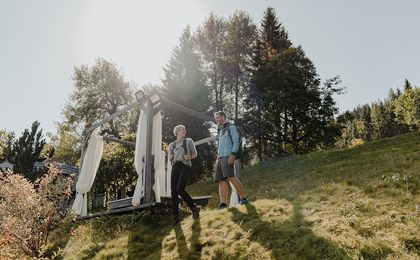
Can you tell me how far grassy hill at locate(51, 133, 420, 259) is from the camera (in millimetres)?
5578

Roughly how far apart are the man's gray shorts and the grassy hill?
81cm

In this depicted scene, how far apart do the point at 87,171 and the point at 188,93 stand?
20.5 meters

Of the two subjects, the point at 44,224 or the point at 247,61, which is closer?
the point at 44,224

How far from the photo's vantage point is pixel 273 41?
41.4m

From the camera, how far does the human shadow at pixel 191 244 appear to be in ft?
21.2

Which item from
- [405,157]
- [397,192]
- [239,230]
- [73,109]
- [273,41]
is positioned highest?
[273,41]

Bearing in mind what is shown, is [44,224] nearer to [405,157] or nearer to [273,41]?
[405,157]

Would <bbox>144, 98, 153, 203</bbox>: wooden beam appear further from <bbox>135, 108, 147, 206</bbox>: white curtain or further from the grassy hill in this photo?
the grassy hill

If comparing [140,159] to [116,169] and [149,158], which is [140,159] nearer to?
[149,158]

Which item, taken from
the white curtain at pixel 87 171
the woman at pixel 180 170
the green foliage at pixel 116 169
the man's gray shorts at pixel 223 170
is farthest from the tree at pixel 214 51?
the woman at pixel 180 170

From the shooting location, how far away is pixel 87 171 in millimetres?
13258

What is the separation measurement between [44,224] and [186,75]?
87.5 ft

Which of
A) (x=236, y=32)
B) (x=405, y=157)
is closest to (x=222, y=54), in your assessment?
(x=236, y=32)

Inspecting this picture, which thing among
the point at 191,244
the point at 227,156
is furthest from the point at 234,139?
the point at 191,244
